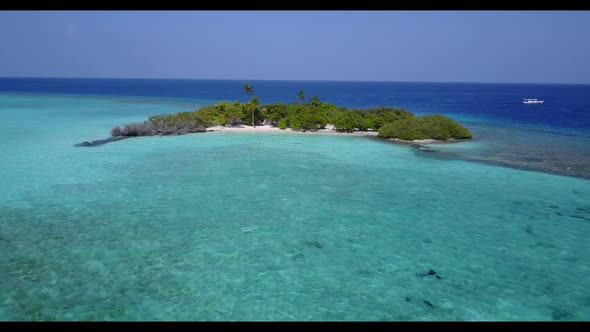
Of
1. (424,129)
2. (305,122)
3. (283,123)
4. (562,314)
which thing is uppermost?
(424,129)

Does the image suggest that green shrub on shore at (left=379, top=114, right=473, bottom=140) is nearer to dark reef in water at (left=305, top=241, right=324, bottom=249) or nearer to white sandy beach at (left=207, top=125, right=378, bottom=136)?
white sandy beach at (left=207, top=125, right=378, bottom=136)

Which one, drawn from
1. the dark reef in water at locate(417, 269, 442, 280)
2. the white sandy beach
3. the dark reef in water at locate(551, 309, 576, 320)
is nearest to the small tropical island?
the white sandy beach

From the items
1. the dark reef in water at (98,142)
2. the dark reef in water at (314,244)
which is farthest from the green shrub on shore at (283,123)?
the dark reef in water at (314,244)

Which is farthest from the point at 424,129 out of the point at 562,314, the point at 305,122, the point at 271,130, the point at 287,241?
the point at 562,314

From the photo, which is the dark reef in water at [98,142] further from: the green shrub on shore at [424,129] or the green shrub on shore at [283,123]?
the green shrub on shore at [424,129]

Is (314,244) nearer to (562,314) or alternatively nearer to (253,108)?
(562,314)

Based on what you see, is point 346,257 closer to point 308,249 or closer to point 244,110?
point 308,249
